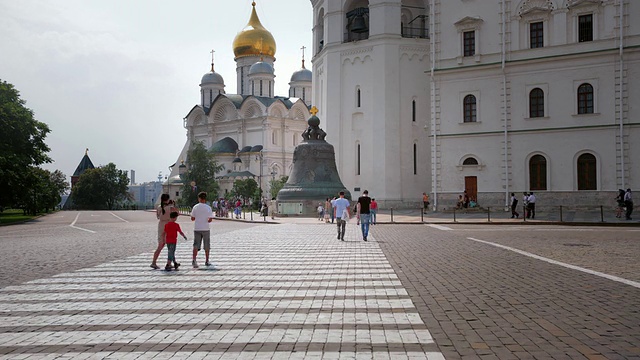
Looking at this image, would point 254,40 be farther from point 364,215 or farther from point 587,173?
point 364,215

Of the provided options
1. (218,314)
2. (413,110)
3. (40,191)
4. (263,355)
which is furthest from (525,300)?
(40,191)

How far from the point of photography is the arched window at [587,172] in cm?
3656

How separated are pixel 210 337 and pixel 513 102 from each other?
35402 millimetres

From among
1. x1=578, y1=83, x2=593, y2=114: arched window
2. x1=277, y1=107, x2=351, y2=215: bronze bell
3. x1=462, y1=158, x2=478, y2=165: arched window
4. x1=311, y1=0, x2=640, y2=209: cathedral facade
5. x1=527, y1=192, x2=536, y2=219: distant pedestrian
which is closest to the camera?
x1=527, y1=192, x2=536, y2=219: distant pedestrian

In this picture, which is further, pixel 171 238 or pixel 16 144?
pixel 16 144

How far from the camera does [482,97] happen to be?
3950cm

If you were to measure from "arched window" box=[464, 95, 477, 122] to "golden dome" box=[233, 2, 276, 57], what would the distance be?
54.3 m

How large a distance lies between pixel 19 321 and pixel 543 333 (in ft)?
19.4

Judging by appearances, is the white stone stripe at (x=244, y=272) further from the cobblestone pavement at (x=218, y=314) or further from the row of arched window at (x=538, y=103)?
the row of arched window at (x=538, y=103)

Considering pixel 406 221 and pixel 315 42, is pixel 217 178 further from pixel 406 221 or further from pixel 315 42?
pixel 406 221

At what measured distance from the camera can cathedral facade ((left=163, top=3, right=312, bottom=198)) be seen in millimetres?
83312

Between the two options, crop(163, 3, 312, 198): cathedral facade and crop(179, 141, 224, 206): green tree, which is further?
crop(163, 3, 312, 198): cathedral facade

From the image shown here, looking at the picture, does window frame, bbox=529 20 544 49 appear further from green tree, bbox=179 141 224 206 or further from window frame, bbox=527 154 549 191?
green tree, bbox=179 141 224 206

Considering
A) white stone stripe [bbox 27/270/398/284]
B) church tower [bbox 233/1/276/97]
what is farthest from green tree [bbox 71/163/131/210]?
white stone stripe [bbox 27/270/398/284]
